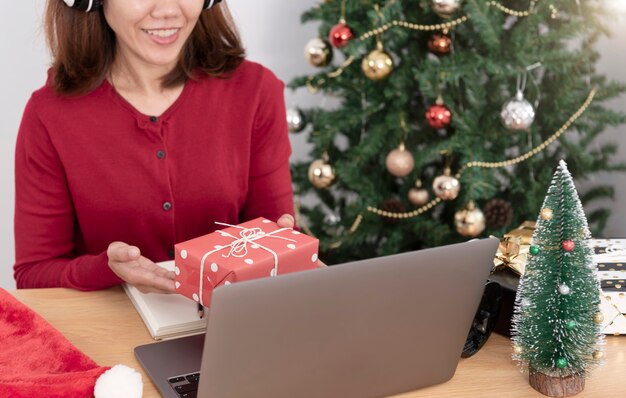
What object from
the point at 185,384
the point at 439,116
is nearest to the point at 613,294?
the point at 185,384

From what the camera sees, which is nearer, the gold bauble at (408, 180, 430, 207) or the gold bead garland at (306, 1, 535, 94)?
the gold bead garland at (306, 1, 535, 94)

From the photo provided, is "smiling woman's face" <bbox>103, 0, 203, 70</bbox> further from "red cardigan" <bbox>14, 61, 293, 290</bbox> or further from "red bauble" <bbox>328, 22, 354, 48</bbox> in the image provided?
"red bauble" <bbox>328, 22, 354, 48</bbox>

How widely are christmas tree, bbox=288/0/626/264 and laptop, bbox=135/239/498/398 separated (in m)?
1.41

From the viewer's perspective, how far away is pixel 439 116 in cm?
241

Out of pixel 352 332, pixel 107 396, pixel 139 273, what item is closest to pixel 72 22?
pixel 139 273

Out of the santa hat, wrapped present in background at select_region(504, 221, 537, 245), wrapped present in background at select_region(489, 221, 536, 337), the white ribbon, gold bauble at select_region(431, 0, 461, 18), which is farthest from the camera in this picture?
gold bauble at select_region(431, 0, 461, 18)

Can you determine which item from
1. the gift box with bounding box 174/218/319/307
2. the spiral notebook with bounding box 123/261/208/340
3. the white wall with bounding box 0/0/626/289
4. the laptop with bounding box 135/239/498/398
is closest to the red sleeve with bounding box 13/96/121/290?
the spiral notebook with bounding box 123/261/208/340

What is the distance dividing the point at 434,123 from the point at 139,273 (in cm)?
133

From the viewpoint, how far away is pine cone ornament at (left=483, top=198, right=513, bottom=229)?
2.62m

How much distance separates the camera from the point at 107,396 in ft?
3.41

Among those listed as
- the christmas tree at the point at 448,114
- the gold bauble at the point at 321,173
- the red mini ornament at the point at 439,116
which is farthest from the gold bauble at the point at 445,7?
the gold bauble at the point at 321,173

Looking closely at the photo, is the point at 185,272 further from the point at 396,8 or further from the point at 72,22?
the point at 396,8

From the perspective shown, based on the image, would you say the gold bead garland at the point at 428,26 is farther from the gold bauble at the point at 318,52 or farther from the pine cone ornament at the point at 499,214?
the pine cone ornament at the point at 499,214

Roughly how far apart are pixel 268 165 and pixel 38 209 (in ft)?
1.70
